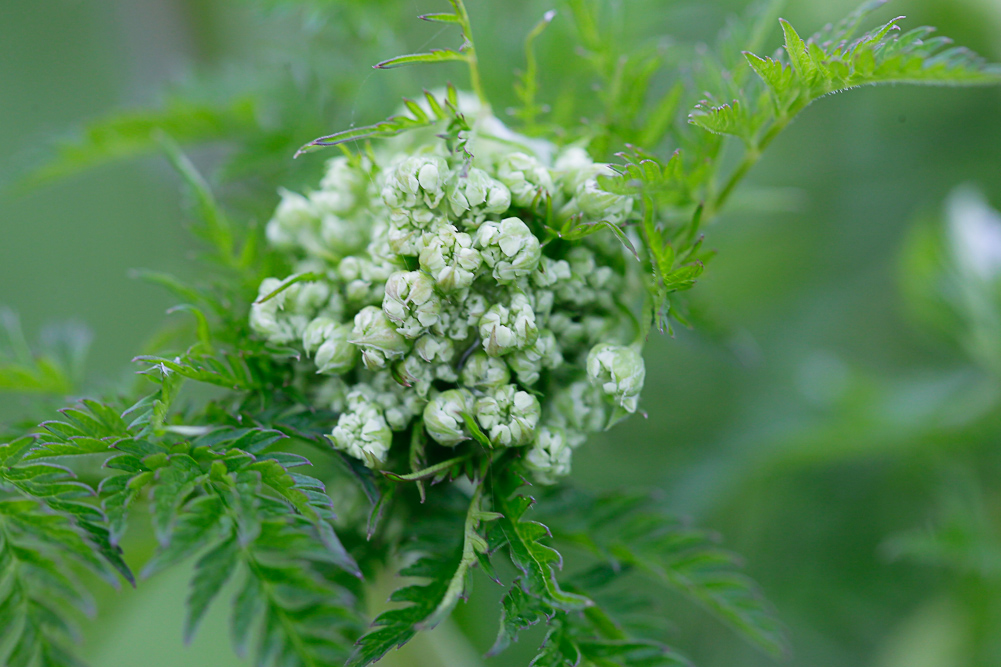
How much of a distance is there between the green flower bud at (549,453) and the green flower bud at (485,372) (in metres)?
0.08

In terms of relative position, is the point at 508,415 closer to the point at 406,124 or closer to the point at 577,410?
the point at 577,410

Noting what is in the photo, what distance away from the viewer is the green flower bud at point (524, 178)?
0.76 meters

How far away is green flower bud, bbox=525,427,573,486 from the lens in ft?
2.49

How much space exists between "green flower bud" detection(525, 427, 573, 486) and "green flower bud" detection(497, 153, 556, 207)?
0.84 feet

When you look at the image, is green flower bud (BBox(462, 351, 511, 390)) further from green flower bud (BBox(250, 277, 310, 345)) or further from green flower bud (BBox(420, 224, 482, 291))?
green flower bud (BBox(250, 277, 310, 345))

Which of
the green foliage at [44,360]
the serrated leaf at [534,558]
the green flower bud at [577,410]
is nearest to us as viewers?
the serrated leaf at [534,558]

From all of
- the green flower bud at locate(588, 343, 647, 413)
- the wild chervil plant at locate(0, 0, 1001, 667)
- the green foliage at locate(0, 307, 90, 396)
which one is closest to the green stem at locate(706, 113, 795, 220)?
the wild chervil plant at locate(0, 0, 1001, 667)

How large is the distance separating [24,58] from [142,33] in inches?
70.6

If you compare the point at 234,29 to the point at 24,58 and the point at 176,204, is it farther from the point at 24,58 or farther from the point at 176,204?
the point at 24,58

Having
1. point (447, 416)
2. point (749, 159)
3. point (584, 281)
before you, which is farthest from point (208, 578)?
point (749, 159)

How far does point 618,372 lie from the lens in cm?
72

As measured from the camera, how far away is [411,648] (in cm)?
113

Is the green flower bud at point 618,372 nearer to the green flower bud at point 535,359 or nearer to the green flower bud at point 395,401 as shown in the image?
the green flower bud at point 535,359

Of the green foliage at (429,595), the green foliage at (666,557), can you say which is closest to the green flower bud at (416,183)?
the green foliage at (429,595)
